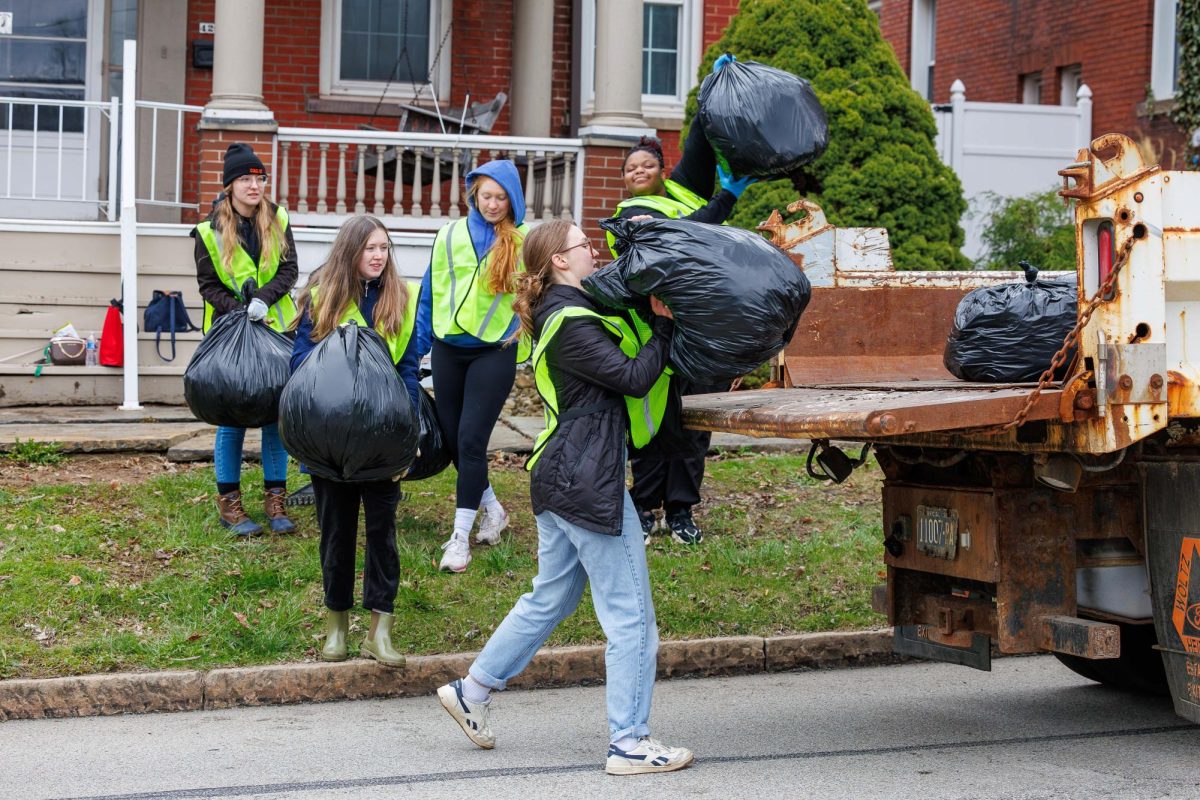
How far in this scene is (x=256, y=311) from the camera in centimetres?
708

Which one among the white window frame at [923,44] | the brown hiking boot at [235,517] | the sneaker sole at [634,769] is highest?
the white window frame at [923,44]

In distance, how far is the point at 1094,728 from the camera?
5.46 metres

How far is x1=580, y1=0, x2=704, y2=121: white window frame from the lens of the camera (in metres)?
13.6

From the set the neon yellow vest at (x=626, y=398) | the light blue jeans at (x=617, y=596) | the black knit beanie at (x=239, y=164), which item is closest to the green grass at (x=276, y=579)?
Answer: the light blue jeans at (x=617, y=596)

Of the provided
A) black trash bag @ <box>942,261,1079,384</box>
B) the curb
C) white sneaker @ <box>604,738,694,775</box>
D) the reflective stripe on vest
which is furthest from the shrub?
white sneaker @ <box>604,738,694,775</box>

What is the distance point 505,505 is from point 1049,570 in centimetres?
387

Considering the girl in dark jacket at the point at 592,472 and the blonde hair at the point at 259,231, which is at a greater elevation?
the blonde hair at the point at 259,231

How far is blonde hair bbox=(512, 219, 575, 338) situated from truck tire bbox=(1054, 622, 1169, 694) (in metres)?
2.42

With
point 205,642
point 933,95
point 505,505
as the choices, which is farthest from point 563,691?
point 933,95

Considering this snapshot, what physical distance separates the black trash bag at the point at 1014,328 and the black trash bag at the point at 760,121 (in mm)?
882

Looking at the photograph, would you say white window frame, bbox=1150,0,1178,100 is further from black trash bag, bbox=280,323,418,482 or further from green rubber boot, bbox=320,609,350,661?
green rubber boot, bbox=320,609,350,661

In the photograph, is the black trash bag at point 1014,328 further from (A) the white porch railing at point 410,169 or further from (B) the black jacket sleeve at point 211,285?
(A) the white porch railing at point 410,169

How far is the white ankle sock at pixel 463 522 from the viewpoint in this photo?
700 cm

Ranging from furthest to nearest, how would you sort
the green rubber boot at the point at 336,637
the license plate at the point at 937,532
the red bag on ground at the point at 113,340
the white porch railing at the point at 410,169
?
the white porch railing at the point at 410,169
the red bag on ground at the point at 113,340
the green rubber boot at the point at 336,637
the license plate at the point at 937,532
